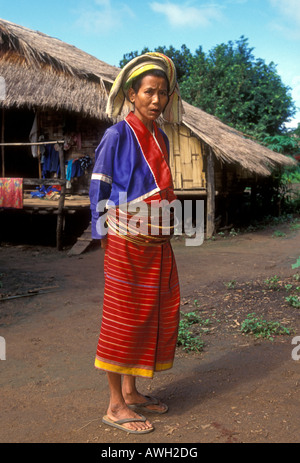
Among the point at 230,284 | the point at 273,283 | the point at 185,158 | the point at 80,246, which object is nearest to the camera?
the point at 273,283

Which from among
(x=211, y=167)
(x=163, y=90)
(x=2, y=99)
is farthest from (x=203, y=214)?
(x=163, y=90)

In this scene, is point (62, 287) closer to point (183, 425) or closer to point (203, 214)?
point (183, 425)

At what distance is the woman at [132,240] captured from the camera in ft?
7.23

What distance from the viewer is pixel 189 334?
12.0 ft

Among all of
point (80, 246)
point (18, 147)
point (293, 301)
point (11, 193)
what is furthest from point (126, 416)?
point (18, 147)

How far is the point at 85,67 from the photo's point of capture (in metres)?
9.12

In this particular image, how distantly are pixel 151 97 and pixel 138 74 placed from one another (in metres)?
0.13

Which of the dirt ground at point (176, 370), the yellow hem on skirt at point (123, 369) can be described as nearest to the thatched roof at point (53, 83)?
the dirt ground at point (176, 370)

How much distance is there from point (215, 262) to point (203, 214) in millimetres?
3138

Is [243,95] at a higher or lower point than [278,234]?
higher

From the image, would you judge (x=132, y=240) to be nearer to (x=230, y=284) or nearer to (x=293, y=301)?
(x=293, y=301)

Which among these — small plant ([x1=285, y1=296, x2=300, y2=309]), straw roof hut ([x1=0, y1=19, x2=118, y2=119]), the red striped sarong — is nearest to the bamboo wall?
straw roof hut ([x1=0, y1=19, x2=118, y2=119])

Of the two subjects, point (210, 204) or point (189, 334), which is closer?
point (189, 334)

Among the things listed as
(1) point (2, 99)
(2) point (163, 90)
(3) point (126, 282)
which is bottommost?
(3) point (126, 282)
